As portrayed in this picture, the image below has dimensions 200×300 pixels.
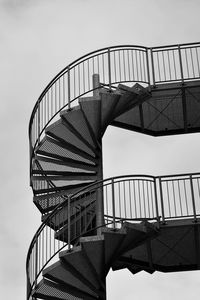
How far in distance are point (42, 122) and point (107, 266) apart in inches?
157

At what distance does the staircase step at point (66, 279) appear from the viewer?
696 inches

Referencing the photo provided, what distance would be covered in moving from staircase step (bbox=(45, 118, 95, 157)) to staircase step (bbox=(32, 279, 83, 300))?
3.09 metres

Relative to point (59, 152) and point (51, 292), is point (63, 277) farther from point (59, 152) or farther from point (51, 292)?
point (59, 152)

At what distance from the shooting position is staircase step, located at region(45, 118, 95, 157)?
1912cm

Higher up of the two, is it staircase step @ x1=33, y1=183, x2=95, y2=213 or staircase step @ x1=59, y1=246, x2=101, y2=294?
staircase step @ x1=33, y1=183, x2=95, y2=213

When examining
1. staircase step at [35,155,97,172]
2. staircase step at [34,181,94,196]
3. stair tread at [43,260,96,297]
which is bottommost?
stair tread at [43,260,96,297]

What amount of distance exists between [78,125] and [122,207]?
2.04 meters

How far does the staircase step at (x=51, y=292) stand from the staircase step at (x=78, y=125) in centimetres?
314

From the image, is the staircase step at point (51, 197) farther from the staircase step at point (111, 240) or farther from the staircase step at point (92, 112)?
the staircase step at point (111, 240)

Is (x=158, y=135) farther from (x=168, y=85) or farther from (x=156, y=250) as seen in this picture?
(x=156, y=250)

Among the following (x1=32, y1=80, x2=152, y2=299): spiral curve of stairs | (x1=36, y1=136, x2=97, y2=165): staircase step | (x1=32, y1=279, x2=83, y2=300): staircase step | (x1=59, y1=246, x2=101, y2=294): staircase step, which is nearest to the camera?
(x1=59, y1=246, x2=101, y2=294): staircase step

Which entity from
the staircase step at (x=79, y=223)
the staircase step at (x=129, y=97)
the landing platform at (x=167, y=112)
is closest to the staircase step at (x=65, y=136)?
the staircase step at (x=129, y=97)

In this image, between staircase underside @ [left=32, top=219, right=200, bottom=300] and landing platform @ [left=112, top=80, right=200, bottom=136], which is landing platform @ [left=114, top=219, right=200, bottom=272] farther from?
landing platform @ [left=112, top=80, right=200, bottom=136]

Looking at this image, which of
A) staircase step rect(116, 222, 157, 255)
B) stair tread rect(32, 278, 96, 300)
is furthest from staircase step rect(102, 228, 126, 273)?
stair tread rect(32, 278, 96, 300)
